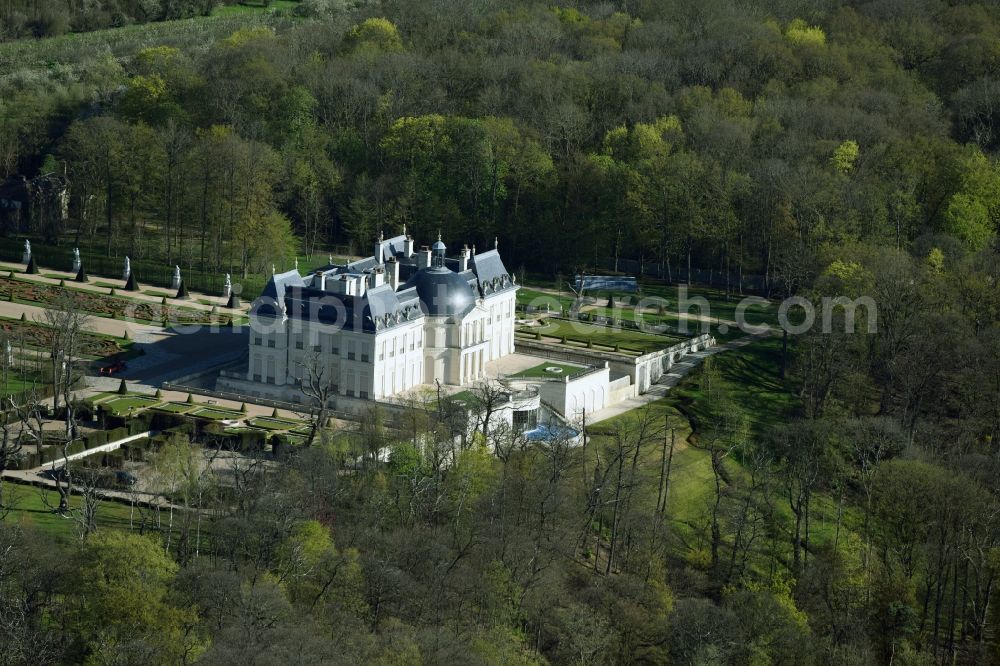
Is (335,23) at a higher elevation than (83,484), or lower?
higher

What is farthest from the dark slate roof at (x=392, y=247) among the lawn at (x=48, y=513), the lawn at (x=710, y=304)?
the lawn at (x=48, y=513)

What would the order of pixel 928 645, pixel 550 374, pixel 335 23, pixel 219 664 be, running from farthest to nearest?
pixel 335 23 → pixel 550 374 → pixel 928 645 → pixel 219 664

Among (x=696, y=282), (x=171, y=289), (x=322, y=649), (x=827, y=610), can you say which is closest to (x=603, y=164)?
(x=696, y=282)

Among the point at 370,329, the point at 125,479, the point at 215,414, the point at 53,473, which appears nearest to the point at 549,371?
the point at 370,329

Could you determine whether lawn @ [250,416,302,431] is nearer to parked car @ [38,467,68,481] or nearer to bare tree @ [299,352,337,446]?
bare tree @ [299,352,337,446]

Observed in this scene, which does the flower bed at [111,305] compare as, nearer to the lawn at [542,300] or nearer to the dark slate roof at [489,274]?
the dark slate roof at [489,274]

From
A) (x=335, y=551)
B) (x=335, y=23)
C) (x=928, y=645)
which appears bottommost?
(x=928, y=645)

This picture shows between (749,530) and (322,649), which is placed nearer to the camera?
(322,649)

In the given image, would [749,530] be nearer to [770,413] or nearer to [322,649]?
[770,413]

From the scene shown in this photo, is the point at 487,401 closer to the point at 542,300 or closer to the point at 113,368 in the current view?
the point at 113,368
